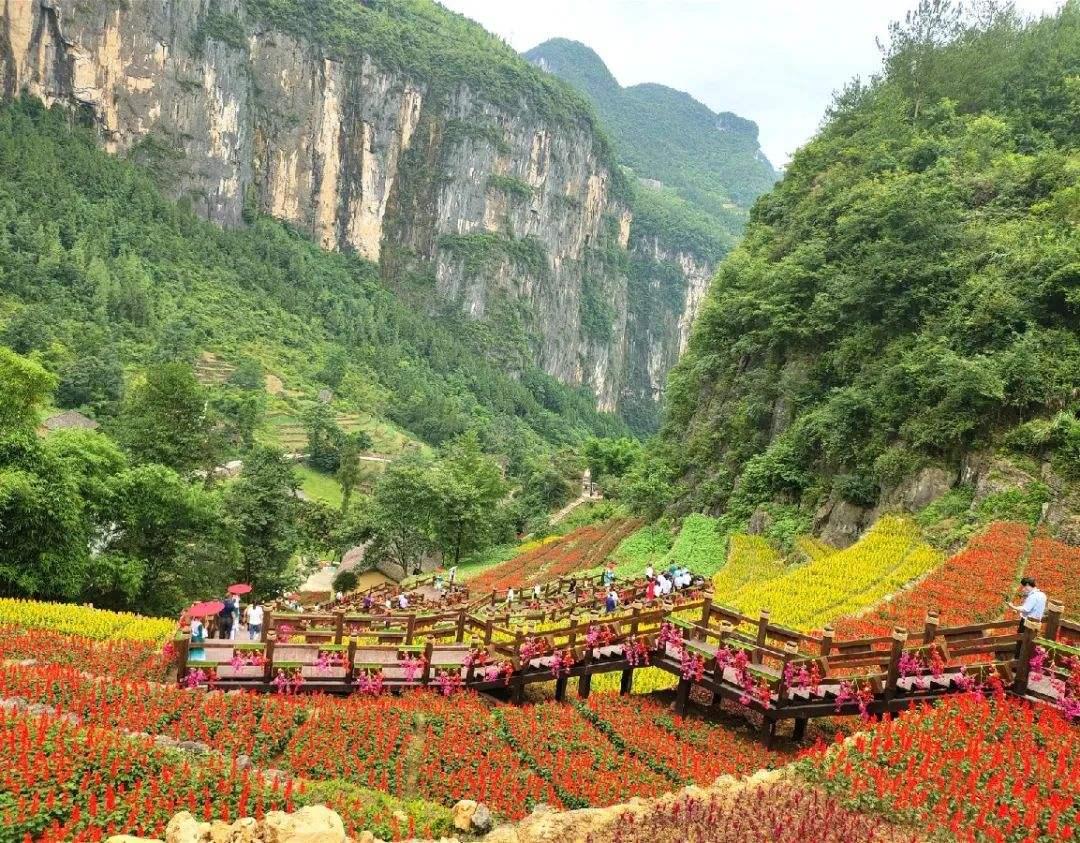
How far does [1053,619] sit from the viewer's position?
8.89m

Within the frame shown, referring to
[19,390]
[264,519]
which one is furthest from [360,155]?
[19,390]

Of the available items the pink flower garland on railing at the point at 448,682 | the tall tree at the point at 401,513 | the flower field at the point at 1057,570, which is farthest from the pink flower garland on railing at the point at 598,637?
the tall tree at the point at 401,513

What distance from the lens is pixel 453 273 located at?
135500mm

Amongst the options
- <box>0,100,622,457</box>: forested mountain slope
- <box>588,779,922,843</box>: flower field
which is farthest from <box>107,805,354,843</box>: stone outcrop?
<box>0,100,622,457</box>: forested mountain slope

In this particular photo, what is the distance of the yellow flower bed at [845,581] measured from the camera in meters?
14.8

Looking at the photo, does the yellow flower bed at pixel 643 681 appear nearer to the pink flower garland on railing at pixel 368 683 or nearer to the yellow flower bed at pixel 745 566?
the pink flower garland on railing at pixel 368 683

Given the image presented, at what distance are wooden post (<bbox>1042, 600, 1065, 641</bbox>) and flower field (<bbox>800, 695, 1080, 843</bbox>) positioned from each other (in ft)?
3.11

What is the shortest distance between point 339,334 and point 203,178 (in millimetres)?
29184

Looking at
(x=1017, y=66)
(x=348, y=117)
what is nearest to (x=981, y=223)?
(x=1017, y=66)

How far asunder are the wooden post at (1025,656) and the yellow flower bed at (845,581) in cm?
503

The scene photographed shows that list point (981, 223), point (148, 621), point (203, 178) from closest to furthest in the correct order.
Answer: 1. point (148, 621)
2. point (981, 223)
3. point (203, 178)

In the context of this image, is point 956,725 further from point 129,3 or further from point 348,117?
point 348,117

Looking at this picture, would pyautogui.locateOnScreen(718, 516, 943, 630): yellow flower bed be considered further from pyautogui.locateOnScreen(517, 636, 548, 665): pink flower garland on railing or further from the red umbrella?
the red umbrella

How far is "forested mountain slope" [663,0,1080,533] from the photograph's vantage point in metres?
20.4
